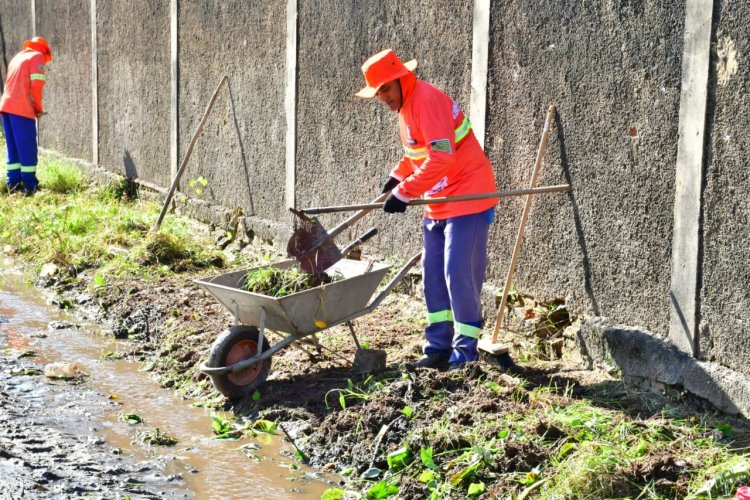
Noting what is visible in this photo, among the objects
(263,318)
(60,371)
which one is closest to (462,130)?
(263,318)

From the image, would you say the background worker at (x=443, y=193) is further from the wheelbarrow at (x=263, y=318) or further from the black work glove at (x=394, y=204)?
the wheelbarrow at (x=263, y=318)

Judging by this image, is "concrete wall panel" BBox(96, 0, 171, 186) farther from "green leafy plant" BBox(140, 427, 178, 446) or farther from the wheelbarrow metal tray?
"green leafy plant" BBox(140, 427, 178, 446)

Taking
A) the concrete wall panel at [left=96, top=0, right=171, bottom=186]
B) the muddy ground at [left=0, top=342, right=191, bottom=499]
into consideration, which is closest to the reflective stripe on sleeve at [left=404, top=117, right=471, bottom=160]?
the muddy ground at [left=0, top=342, right=191, bottom=499]

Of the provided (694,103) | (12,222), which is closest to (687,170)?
(694,103)

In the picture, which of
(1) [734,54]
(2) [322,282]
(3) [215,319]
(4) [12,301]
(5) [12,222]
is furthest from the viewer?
(5) [12,222]

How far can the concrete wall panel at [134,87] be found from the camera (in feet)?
36.2

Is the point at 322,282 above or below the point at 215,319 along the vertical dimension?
above

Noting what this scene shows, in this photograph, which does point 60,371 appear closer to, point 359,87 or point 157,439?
point 157,439

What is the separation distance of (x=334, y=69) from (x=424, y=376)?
3386 mm

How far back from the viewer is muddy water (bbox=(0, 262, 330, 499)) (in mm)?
4711

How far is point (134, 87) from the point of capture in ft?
38.6

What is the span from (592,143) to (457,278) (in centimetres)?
113

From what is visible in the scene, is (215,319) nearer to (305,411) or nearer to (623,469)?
(305,411)

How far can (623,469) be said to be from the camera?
4008 millimetres
